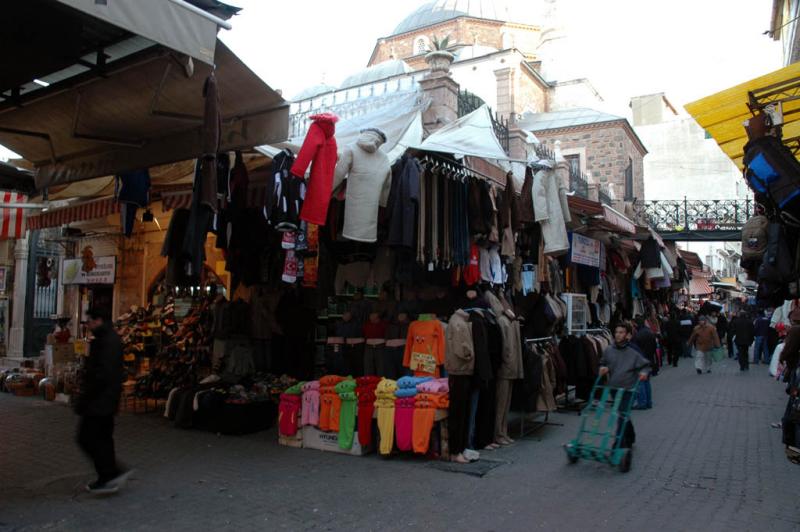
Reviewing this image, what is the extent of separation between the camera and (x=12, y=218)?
1072 centimetres

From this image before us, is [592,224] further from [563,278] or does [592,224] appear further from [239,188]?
[239,188]

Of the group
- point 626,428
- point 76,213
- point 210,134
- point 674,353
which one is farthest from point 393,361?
point 674,353

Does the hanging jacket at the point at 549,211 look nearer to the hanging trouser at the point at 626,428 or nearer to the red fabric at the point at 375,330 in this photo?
the hanging trouser at the point at 626,428

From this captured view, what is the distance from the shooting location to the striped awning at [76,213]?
31.0 ft

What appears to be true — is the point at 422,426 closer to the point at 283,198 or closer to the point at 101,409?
the point at 283,198

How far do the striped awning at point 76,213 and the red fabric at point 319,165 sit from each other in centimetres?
383

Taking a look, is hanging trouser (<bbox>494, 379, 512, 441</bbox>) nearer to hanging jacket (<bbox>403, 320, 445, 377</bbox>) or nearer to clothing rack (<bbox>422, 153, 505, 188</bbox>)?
hanging jacket (<bbox>403, 320, 445, 377</bbox>)

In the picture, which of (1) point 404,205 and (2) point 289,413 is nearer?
(1) point 404,205

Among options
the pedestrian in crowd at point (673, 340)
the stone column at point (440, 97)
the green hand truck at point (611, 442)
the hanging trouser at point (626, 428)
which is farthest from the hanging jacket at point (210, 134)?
the pedestrian in crowd at point (673, 340)

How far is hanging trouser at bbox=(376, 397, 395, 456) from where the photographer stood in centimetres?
709

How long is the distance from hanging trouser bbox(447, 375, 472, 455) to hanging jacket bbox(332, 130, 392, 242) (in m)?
1.97

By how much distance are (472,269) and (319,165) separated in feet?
8.95

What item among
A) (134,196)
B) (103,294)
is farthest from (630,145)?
(134,196)

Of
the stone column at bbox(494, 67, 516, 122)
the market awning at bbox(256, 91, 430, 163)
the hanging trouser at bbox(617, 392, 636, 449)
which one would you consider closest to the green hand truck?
the hanging trouser at bbox(617, 392, 636, 449)
